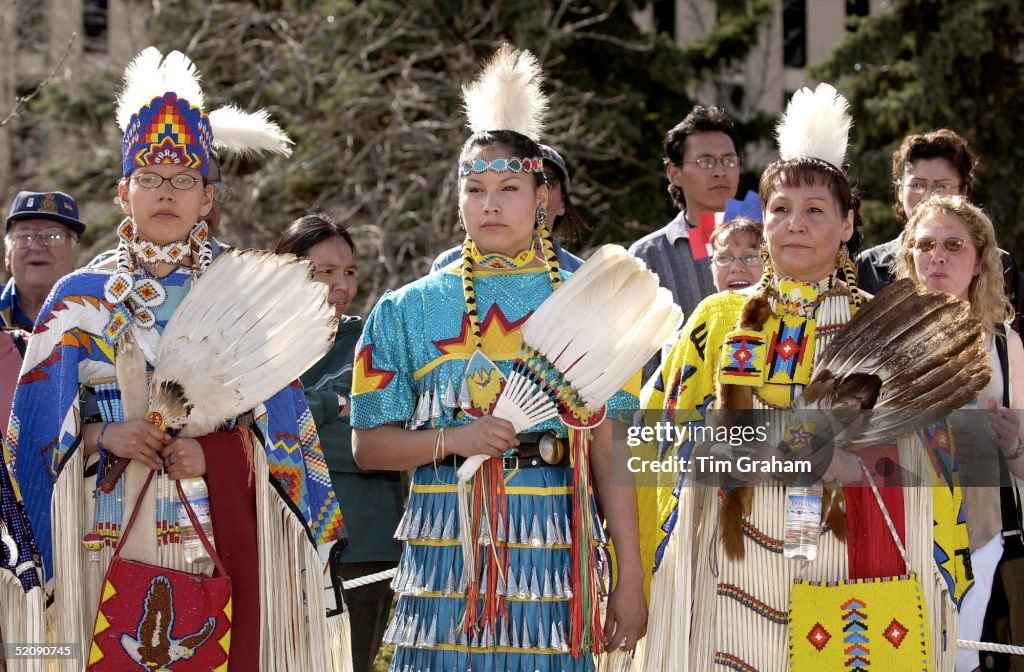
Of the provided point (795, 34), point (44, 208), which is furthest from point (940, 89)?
point (44, 208)

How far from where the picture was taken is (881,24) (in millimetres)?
10836

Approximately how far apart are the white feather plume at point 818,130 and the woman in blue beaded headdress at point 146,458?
4.67 ft

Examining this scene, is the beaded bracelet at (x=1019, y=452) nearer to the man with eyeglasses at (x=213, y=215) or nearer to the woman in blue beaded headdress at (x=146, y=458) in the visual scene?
the woman in blue beaded headdress at (x=146, y=458)

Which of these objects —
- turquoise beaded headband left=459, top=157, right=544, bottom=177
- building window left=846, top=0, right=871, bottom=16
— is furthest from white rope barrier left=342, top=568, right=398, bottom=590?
building window left=846, top=0, right=871, bottom=16

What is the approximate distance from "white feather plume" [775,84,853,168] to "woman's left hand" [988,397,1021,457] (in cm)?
99

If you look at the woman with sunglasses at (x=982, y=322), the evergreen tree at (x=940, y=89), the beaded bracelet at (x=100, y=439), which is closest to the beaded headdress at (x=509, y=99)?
the beaded bracelet at (x=100, y=439)

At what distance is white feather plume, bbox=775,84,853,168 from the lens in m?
3.40

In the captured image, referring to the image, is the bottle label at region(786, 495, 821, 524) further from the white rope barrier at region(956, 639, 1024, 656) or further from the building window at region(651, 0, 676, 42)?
the building window at region(651, 0, 676, 42)

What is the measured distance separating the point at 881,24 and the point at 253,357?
8879mm

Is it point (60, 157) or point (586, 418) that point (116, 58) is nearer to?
Answer: point (60, 157)

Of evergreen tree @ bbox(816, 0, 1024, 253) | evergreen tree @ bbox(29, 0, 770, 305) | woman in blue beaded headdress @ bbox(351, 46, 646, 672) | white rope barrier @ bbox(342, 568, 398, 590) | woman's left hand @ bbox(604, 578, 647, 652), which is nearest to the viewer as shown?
woman in blue beaded headdress @ bbox(351, 46, 646, 672)

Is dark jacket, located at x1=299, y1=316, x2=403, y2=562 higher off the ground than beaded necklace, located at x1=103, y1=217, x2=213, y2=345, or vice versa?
beaded necklace, located at x1=103, y1=217, x2=213, y2=345

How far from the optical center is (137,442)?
3.02 m

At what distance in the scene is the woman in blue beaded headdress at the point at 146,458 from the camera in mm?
3025
